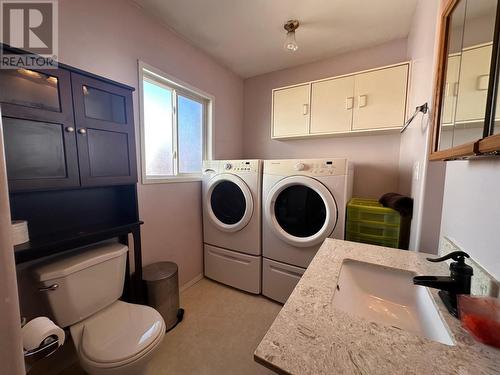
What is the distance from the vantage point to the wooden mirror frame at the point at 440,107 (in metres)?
0.54

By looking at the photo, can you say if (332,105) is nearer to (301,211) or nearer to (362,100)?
(362,100)

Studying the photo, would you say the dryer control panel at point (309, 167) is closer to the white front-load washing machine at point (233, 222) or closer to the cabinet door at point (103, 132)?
the white front-load washing machine at point (233, 222)

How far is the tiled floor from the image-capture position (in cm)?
131

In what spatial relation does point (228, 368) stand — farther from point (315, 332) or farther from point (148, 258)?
point (315, 332)

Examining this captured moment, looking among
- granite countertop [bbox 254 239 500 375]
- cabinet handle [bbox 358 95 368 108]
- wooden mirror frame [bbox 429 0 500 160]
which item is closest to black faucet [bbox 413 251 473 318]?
granite countertop [bbox 254 239 500 375]

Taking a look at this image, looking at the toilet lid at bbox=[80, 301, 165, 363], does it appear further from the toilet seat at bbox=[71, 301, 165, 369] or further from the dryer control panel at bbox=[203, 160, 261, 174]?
the dryer control panel at bbox=[203, 160, 261, 174]

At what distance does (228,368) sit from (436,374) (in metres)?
1.30

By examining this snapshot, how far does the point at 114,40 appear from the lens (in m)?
1.41

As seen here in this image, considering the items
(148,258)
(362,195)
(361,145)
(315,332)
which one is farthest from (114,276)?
(361,145)

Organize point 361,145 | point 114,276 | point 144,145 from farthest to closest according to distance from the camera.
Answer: point 361,145, point 144,145, point 114,276

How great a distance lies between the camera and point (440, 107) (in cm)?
90

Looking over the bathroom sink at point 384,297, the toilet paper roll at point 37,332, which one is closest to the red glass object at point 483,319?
the bathroom sink at point 384,297

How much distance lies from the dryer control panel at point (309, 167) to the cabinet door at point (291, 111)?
556mm

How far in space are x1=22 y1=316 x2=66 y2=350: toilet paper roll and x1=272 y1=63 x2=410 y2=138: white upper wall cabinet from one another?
2107mm
